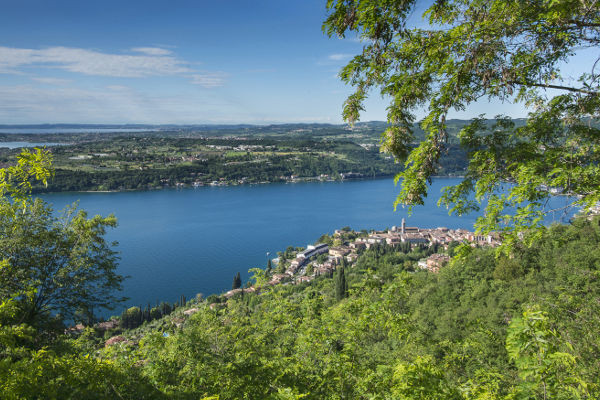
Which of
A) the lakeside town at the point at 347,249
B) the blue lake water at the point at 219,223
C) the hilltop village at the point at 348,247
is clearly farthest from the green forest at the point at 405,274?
the hilltop village at the point at 348,247

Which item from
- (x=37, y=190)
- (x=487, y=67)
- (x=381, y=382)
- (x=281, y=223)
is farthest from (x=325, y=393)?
(x=37, y=190)

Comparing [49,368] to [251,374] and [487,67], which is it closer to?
[251,374]

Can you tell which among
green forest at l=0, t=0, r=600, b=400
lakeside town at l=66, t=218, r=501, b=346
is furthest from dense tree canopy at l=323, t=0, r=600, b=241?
lakeside town at l=66, t=218, r=501, b=346

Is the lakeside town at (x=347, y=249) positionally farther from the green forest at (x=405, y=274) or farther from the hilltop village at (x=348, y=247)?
the green forest at (x=405, y=274)

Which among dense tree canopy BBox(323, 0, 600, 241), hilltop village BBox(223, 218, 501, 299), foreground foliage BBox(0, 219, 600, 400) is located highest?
dense tree canopy BBox(323, 0, 600, 241)

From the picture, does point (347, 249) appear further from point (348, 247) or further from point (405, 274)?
point (405, 274)

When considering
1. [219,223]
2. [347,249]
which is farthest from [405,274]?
[219,223]

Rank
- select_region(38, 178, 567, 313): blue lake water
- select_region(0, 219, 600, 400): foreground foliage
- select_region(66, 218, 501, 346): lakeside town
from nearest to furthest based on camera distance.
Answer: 1. select_region(0, 219, 600, 400): foreground foliage
2. select_region(38, 178, 567, 313): blue lake water
3. select_region(66, 218, 501, 346): lakeside town

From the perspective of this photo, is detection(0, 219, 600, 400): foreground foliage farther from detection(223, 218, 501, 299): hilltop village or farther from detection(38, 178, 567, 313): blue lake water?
detection(223, 218, 501, 299): hilltop village
